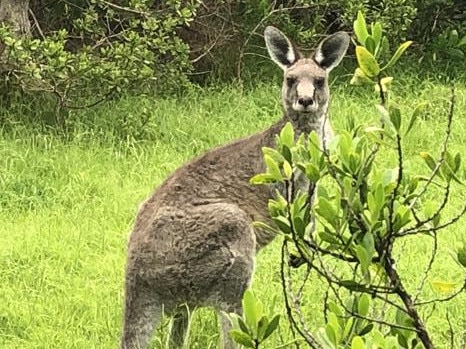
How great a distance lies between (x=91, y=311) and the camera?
5434 mm

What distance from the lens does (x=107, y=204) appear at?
23.5 ft

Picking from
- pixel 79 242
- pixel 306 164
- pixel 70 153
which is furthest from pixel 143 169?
pixel 306 164

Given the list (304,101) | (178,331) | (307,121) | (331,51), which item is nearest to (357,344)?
(178,331)

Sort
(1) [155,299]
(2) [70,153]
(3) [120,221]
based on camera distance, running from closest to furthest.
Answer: (1) [155,299], (3) [120,221], (2) [70,153]

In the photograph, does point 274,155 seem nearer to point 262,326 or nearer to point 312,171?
point 312,171

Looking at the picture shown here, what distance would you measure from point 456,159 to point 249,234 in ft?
8.09

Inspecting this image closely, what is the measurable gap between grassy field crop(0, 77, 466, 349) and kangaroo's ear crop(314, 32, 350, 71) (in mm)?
1028

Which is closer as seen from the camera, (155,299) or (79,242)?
(155,299)

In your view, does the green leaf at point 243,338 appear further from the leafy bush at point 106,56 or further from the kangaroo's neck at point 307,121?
the leafy bush at point 106,56

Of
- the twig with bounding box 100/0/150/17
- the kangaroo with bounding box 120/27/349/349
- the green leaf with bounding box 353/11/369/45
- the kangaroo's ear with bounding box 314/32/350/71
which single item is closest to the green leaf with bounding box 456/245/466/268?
the green leaf with bounding box 353/11/369/45

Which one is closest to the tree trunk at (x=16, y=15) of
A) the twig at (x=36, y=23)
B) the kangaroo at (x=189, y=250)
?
the twig at (x=36, y=23)

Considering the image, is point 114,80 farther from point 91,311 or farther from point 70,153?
point 91,311

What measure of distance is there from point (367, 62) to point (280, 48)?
13.0 feet

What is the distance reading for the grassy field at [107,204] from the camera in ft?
17.5
